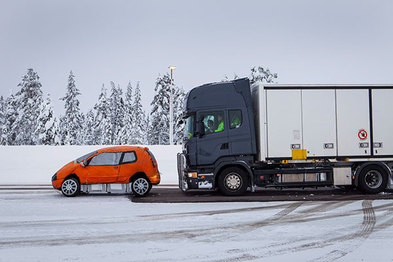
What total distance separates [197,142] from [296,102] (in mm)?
3483

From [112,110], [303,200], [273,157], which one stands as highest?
[112,110]

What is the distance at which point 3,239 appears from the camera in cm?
718

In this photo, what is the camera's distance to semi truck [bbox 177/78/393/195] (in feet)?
42.4

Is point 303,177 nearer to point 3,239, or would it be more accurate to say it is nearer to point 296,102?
point 296,102

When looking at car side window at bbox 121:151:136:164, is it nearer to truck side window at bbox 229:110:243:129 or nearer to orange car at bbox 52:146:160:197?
orange car at bbox 52:146:160:197

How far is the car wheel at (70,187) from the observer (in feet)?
44.1

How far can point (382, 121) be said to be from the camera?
13250 millimetres

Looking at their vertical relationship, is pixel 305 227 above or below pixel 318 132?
below

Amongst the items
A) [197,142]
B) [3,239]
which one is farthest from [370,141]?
[3,239]

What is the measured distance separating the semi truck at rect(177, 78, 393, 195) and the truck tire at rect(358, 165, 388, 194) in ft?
0.10

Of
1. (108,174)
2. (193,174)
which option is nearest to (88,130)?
(108,174)

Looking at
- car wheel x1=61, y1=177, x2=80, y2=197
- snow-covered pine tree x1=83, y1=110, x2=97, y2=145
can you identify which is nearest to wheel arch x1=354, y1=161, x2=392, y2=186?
car wheel x1=61, y1=177, x2=80, y2=197

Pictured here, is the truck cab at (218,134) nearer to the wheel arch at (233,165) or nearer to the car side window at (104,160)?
the wheel arch at (233,165)

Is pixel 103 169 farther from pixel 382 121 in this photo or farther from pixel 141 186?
pixel 382 121
